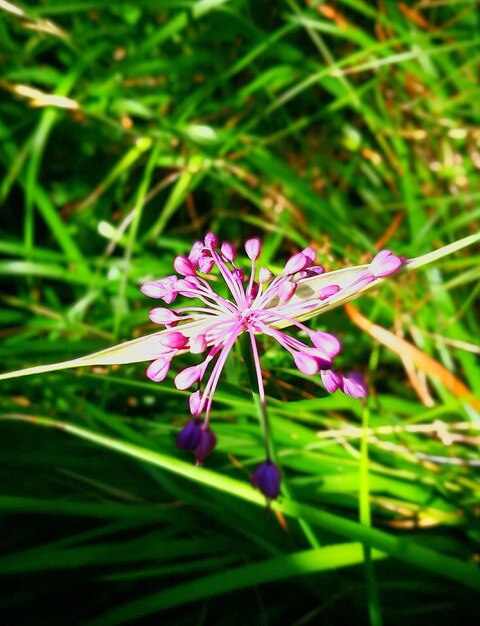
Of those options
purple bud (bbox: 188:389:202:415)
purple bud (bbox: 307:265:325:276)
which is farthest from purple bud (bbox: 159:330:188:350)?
purple bud (bbox: 307:265:325:276)

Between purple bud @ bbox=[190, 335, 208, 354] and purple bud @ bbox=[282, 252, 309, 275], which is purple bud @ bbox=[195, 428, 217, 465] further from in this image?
purple bud @ bbox=[282, 252, 309, 275]

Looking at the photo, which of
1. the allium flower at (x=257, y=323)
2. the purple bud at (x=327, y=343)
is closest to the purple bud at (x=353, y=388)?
the allium flower at (x=257, y=323)

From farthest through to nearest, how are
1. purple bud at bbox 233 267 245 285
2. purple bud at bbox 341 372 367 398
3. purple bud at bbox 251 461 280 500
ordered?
purple bud at bbox 233 267 245 285, purple bud at bbox 341 372 367 398, purple bud at bbox 251 461 280 500

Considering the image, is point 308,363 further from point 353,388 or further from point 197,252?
point 197,252

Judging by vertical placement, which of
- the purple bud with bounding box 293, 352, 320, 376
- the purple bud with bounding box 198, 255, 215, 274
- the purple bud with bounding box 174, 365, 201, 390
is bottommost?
the purple bud with bounding box 293, 352, 320, 376

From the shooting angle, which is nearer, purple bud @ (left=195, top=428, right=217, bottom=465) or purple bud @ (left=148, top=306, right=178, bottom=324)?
purple bud @ (left=195, top=428, right=217, bottom=465)

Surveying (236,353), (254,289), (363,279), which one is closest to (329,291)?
(363,279)

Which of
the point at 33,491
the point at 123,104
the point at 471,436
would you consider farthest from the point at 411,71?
the point at 33,491

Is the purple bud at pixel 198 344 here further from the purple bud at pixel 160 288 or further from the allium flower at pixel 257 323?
the purple bud at pixel 160 288
